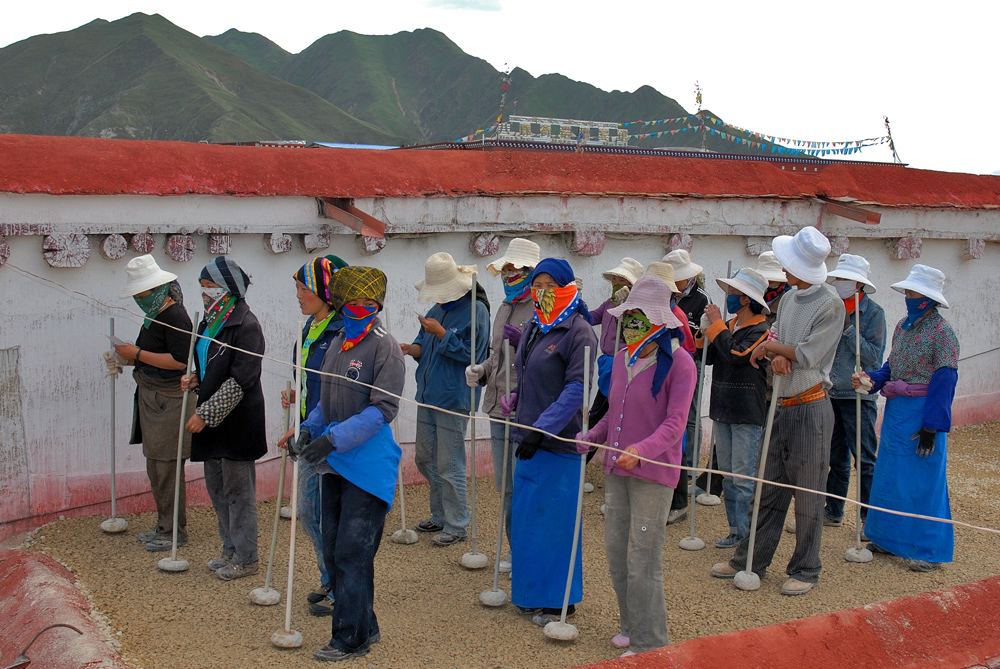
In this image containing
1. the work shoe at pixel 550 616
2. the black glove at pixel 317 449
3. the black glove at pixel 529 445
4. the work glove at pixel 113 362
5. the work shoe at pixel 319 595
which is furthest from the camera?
the work glove at pixel 113 362

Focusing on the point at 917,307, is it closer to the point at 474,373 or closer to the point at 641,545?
the point at 641,545

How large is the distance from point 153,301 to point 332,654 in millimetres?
2449

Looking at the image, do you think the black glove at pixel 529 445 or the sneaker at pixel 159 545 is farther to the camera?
the sneaker at pixel 159 545

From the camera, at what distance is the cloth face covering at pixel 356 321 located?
13.6ft

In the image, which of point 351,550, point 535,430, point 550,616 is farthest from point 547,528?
point 351,550

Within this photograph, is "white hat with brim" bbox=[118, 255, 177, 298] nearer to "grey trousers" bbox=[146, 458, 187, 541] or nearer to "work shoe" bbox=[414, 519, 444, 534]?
"grey trousers" bbox=[146, 458, 187, 541]

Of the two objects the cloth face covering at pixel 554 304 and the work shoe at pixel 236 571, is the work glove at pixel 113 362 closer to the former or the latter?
the work shoe at pixel 236 571

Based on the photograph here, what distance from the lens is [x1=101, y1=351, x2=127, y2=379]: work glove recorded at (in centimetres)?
557

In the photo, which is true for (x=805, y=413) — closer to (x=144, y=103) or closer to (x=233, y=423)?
(x=233, y=423)

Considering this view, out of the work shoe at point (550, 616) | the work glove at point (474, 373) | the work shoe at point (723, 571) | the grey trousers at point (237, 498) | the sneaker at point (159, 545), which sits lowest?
the sneaker at point (159, 545)

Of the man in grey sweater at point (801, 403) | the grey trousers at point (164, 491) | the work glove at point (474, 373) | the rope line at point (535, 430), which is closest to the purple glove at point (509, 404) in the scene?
the rope line at point (535, 430)

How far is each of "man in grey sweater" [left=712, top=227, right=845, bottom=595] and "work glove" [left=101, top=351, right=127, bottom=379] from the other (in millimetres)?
3838

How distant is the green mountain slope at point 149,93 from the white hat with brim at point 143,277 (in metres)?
34.1

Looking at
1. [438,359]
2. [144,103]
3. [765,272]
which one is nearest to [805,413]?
[765,272]
